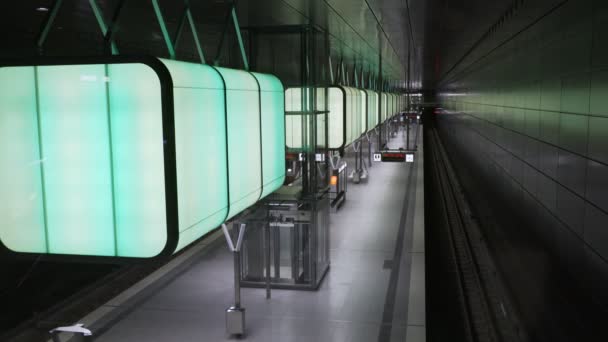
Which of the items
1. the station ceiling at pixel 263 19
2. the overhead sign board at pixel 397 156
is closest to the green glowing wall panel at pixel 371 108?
the overhead sign board at pixel 397 156

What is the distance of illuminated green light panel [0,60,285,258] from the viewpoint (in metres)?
3.01

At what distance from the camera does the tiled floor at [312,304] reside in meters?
7.88

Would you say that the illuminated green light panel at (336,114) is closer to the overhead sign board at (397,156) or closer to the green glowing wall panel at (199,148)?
the overhead sign board at (397,156)

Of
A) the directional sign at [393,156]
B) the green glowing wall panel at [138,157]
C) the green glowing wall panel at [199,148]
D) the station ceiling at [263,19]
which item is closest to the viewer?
the green glowing wall panel at [138,157]

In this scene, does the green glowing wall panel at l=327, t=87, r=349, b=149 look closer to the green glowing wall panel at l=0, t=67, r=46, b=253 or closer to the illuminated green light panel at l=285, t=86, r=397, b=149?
the illuminated green light panel at l=285, t=86, r=397, b=149

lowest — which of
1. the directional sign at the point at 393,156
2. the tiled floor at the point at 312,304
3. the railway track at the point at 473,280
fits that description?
the railway track at the point at 473,280

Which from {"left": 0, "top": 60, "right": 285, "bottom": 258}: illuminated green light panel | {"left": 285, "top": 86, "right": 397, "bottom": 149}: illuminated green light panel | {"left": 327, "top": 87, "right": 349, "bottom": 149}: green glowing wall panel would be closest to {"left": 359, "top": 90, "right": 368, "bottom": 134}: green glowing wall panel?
{"left": 285, "top": 86, "right": 397, "bottom": 149}: illuminated green light panel

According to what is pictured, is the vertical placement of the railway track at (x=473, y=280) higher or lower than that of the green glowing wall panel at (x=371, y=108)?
lower

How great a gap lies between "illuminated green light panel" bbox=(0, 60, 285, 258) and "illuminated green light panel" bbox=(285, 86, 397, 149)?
5.95m

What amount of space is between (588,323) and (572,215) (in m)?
1.41

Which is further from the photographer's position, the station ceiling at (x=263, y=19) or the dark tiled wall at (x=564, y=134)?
the station ceiling at (x=263, y=19)

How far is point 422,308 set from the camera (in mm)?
8578

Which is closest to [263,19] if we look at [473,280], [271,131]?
[271,131]

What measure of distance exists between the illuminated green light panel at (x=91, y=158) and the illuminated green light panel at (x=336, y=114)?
5.95 metres
